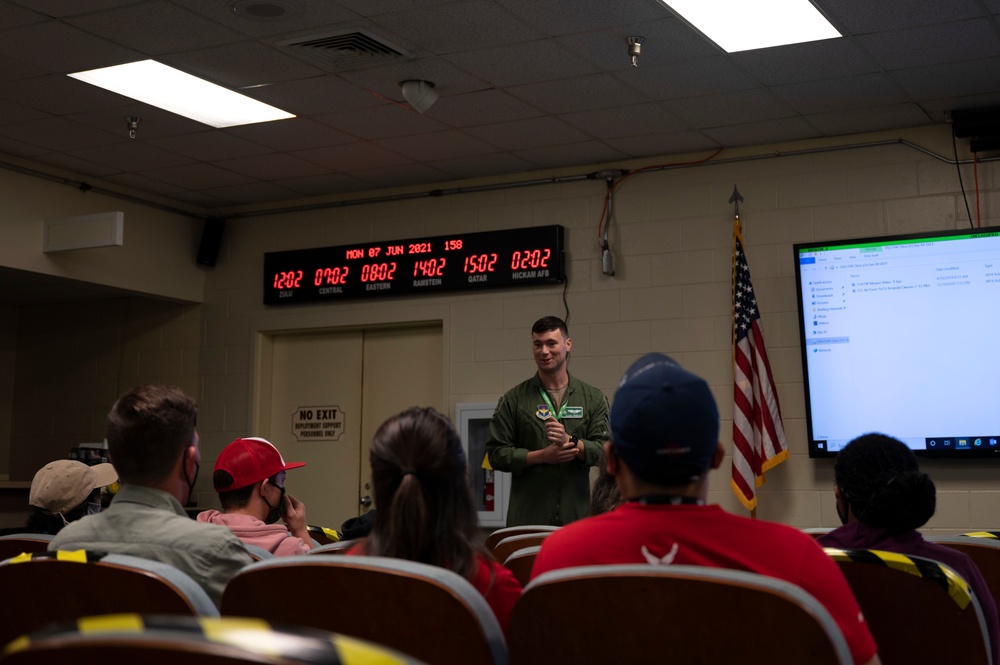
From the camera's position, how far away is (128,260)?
278 inches

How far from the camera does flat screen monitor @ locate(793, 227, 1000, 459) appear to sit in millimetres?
5211

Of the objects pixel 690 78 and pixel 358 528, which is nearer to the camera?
pixel 358 528

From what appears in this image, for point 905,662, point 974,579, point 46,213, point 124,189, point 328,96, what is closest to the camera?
point 905,662

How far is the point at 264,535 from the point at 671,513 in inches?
62.0

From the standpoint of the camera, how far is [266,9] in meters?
4.23

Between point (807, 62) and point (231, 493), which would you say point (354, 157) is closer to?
point (807, 62)

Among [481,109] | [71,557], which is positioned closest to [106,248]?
[481,109]

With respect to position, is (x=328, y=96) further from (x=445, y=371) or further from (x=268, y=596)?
(x=268, y=596)

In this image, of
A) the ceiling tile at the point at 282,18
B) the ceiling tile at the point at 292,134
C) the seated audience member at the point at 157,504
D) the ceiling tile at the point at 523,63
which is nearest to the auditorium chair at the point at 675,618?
the seated audience member at the point at 157,504

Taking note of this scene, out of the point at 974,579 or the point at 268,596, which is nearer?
the point at 268,596

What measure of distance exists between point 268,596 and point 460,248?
5363 mm

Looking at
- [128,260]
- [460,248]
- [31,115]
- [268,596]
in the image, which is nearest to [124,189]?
[128,260]

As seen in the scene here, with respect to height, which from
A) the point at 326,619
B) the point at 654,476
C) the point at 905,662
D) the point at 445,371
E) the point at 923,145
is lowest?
the point at 905,662

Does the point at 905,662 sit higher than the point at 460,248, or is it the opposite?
the point at 460,248
